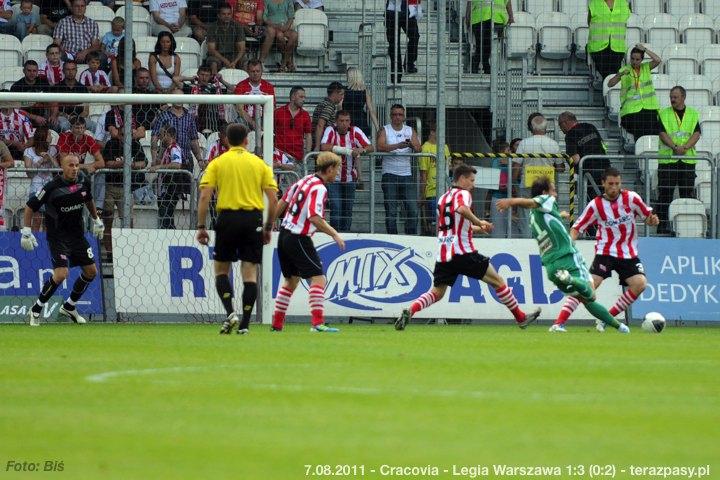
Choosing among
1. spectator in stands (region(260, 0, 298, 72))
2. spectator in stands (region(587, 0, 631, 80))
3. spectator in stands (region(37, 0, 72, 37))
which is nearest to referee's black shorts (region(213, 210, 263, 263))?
spectator in stands (region(260, 0, 298, 72))

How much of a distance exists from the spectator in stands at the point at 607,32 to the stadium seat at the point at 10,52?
29.2 ft

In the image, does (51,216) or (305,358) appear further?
(51,216)

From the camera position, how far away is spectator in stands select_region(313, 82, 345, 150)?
1964 centimetres

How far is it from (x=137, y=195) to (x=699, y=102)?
9.67 metres

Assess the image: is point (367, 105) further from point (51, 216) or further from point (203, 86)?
point (51, 216)

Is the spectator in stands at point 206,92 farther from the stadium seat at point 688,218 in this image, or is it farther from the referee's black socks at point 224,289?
the stadium seat at point 688,218

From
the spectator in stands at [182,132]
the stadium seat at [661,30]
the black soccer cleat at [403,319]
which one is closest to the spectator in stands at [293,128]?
the spectator in stands at [182,132]

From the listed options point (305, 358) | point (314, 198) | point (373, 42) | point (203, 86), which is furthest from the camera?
point (373, 42)

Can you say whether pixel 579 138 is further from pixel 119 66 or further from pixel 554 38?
pixel 119 66

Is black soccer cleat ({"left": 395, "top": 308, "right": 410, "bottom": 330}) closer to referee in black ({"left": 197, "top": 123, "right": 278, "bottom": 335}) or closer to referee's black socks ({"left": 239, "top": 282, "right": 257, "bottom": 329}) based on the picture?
referee in black ({"left": 197, "top": 123, "right": 278, "bottom": 335})

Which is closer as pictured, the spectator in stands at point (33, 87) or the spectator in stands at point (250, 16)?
the spectator in stands at point (33, 87)

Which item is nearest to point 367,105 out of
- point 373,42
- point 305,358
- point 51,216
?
point 373,42

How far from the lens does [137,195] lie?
59.8 feet

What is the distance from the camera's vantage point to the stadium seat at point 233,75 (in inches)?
821
